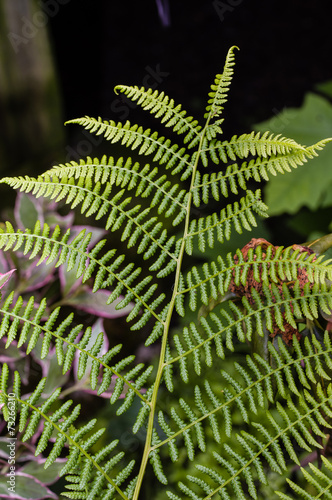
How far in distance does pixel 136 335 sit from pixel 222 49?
1299mm

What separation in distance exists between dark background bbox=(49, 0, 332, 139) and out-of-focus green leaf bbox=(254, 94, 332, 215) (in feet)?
2.09

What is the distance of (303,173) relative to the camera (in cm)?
113

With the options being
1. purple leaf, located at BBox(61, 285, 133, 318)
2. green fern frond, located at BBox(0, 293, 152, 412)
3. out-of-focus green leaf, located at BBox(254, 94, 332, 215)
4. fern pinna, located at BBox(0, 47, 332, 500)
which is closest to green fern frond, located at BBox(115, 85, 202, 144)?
fern pinna, located at BBox(0, 47, 332, 500)

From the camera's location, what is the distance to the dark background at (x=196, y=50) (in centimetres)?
188

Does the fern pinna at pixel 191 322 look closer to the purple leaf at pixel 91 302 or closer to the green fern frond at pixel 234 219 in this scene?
the green fern frond at pixel 234 219

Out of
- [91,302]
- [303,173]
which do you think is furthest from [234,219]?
[303,173]

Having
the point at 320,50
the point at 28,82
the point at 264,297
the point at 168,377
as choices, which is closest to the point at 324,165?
the point at 264,297

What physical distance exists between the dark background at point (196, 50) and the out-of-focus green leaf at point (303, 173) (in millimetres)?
636

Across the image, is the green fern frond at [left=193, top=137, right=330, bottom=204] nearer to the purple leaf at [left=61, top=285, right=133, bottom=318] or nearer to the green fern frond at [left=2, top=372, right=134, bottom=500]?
the green fern frond at [left=2, top=372, right=134, bottom=500]

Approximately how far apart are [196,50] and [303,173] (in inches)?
43.3

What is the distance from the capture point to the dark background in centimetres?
188

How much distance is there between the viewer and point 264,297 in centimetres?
50

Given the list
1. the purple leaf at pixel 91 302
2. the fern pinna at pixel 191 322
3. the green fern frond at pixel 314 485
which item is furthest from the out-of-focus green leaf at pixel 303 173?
the green fern frond at pixel 314 485

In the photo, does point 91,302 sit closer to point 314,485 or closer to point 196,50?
point 314,485
